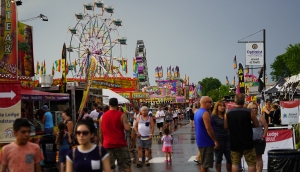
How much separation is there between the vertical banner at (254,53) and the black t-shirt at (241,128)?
2352 cm

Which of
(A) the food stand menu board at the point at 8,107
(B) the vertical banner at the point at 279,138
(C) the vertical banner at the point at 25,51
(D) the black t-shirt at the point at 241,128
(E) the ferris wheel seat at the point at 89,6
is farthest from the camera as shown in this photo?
(E) the ferris wheel seat at the point at 89,6

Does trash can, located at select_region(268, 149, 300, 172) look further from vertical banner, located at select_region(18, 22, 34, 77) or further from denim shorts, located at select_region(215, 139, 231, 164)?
vertical banner, located at select_region(18, 22, 34, 77)

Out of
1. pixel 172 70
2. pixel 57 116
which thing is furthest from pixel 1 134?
pixel 172 70

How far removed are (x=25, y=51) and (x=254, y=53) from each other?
1514 centimetres

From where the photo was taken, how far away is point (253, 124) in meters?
9.71

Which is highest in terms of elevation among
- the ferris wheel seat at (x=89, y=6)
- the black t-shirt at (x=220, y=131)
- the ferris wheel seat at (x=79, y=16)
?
the ferris wheel seat at (x=89, y=6)

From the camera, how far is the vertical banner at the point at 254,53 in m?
32.7

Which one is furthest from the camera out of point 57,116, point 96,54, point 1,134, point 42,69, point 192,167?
point 42,69

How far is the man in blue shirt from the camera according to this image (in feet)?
32.3

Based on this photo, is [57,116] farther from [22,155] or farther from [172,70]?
[172,70]

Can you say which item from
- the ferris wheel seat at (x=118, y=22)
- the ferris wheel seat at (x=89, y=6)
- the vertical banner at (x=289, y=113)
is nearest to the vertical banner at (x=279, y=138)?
the vertical banner at (x=289, y=113)

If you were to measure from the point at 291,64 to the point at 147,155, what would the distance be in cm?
6908

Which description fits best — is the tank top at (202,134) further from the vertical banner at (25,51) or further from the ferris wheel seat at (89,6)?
the ferris wheel seat at (89,6)

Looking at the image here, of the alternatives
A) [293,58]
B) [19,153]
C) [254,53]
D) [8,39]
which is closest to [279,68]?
[293,58]
